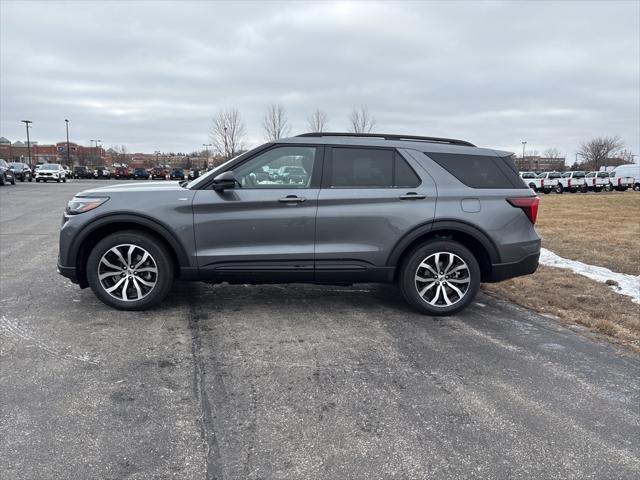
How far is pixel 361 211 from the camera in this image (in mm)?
4816

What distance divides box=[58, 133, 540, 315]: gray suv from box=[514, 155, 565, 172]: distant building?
100600mm

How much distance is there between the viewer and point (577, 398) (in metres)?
3.37

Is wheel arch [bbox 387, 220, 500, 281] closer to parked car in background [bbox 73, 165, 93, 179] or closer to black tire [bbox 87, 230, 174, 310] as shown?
black tire [bbox 87, 230, 174, 310]

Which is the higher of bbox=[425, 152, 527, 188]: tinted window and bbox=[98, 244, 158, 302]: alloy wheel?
bbox=[425, 152, 527, 188]: tinted window

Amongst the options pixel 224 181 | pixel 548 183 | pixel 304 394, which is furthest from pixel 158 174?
pixel 304 394

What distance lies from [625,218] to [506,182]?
12.4 m

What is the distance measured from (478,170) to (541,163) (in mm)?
121707

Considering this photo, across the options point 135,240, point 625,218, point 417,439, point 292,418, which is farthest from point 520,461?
point 625,218

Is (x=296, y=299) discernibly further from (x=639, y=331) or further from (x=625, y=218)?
(x=625, y=218)

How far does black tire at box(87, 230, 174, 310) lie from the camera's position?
4762 mm

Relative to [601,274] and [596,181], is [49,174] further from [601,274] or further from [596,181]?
[596,181]

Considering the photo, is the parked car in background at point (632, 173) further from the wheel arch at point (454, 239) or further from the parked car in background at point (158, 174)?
the parked car in background at point (158, 174)

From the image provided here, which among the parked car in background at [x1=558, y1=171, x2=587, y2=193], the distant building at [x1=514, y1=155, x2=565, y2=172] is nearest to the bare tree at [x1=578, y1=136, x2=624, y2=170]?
the distant building at [x1=514, y1=155, x2=565, y2=172]

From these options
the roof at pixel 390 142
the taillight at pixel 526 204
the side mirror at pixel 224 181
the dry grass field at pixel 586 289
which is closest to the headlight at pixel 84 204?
the side mirror at pixel 224 181
